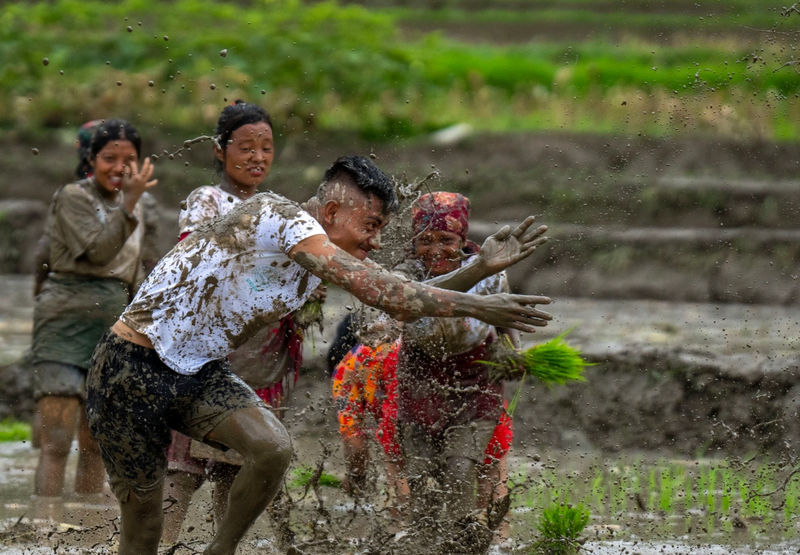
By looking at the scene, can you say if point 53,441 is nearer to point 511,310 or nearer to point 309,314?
point 309,314

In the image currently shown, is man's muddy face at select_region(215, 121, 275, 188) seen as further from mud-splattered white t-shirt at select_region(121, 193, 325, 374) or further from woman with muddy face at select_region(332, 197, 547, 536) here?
mud-splattered white t-shirt at select_region(121, 193, 325, 374)

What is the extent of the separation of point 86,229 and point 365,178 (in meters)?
2.28

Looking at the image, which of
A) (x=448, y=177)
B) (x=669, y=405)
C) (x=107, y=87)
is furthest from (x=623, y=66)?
(x=669, y=405)

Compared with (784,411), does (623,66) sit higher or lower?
higher

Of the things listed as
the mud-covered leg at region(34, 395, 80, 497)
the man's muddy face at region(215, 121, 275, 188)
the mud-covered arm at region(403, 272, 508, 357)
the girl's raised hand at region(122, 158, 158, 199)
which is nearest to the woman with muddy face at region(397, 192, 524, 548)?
the mud-covered arm at region(403, 272, 508, 357)

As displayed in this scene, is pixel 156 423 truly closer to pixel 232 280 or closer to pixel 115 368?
pixel 115 368

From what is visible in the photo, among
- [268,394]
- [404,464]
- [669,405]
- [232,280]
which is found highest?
[232,280]

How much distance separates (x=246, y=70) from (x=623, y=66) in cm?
635

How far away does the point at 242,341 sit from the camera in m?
3.60

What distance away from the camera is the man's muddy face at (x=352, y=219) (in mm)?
3615

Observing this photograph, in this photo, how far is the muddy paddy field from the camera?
4902 millimetres

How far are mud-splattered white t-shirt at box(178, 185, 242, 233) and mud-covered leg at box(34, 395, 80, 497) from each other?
151cm

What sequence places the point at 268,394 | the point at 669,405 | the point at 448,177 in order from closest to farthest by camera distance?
the point at 268,394 < the point at 669,405 < the point at 448,177

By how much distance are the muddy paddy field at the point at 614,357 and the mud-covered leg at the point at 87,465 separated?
0.12 metres
